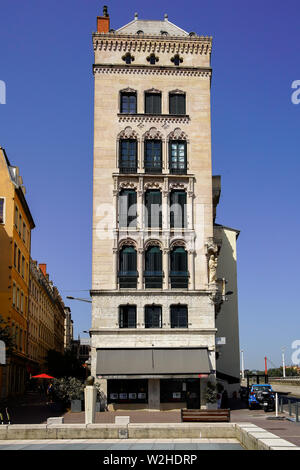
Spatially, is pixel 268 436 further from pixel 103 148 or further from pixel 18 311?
pixel 18 311

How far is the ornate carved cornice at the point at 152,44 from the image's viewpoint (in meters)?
48.1

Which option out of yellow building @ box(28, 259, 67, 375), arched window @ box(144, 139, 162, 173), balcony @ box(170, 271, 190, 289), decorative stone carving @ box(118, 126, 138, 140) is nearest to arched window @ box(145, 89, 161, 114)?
decorative stone carving @ box(118, 126, 138, 140)

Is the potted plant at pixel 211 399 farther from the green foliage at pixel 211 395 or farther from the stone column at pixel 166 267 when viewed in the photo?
the stone column at pixel 166 267

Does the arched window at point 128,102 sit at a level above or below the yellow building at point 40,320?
A: above

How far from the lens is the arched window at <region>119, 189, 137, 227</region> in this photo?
45281mm

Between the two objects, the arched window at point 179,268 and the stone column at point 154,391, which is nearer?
the stone column at point 154,391

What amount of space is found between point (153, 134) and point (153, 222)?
6.83 meters

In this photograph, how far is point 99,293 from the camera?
43938 mm

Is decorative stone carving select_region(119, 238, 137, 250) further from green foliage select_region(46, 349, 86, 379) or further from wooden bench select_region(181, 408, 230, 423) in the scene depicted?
wooden bench select_region(181, 408, 230, 423)

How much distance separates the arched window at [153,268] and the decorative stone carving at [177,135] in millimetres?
8554

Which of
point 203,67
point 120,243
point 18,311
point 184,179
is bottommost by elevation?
point 18,311

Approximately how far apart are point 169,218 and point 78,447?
26183 mm

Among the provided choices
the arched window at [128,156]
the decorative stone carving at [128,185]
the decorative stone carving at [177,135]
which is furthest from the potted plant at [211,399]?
the decorative stone carving at [177,135]
